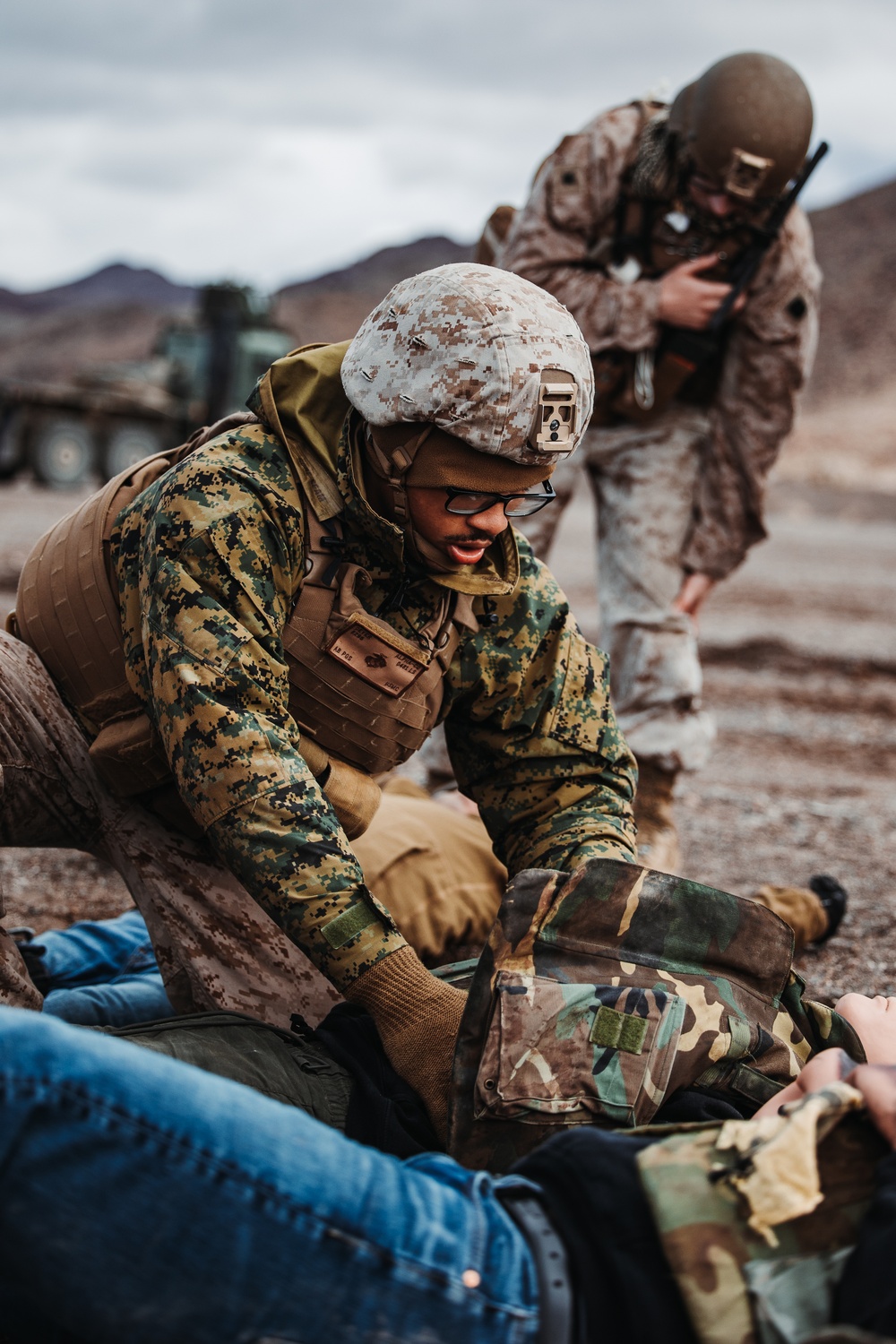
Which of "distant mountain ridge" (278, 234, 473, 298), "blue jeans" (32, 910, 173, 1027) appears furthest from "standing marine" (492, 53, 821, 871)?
"distant mountain ridge" (278, 234, 473, 298)

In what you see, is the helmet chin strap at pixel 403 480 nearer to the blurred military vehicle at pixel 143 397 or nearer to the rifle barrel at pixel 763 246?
the rifle barrel at pixel 763 246

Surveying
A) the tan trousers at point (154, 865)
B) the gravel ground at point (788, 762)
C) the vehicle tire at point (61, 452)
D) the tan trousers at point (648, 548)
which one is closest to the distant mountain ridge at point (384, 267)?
the vehicle tire at point (61, 452)

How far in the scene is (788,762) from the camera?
21.6 feet

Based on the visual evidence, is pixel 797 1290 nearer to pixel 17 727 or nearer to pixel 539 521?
pixel 17 727

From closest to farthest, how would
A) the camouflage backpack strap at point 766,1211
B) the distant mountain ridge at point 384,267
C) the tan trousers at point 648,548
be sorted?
the camouflage backpack strap at point 766,1211 < the tan trousers at point 648,548 < the distant mountain ridge at point 384,267

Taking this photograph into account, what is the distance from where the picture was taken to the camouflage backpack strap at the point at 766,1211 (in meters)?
1.58

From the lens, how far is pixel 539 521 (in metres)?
4.46

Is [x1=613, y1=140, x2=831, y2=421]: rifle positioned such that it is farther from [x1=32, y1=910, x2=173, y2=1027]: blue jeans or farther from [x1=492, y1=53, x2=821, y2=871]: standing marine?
[x1=32, y1=910, x2=173, y2=1027]: blue jeans

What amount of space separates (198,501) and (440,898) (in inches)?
49.3

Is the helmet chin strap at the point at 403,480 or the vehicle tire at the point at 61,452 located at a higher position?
the helmet chin strap at the point at 403,480

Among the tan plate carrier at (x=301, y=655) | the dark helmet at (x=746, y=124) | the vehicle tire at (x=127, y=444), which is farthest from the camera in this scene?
the vehicle tire at (x=127, y=444)

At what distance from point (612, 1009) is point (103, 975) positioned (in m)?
1.43

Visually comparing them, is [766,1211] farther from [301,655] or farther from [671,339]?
[671,339]

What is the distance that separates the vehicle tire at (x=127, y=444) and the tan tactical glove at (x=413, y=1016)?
62.8 ft
